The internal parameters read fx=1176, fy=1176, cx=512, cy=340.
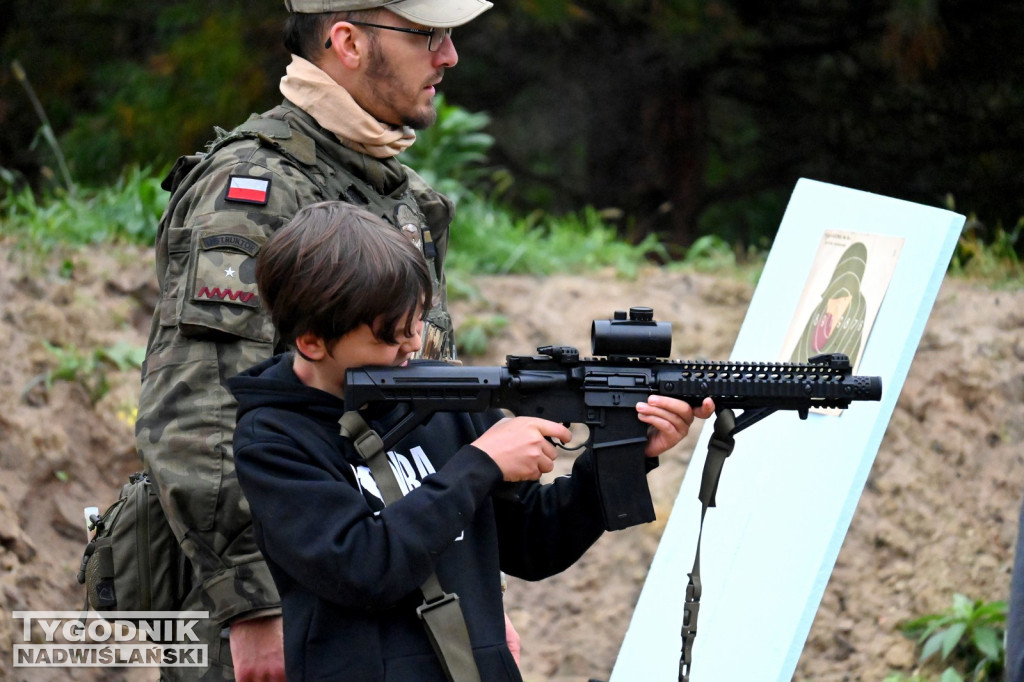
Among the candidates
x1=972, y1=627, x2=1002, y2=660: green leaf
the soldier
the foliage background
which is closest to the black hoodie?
the soldier

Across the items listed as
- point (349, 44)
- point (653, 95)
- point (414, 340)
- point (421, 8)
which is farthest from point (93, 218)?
point (653, 95)

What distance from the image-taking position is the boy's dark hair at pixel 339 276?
6.53 feet

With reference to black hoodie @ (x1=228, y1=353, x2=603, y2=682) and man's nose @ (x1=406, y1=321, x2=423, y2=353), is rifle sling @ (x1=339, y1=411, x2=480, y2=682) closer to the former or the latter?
black hoodie @ (x1=228, y1=353, x2=603, y2=682)

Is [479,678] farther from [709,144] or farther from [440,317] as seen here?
[709,144]

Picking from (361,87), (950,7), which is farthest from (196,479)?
(950,7)

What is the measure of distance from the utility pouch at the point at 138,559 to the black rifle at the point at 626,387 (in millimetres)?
749

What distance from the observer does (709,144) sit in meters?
10.1

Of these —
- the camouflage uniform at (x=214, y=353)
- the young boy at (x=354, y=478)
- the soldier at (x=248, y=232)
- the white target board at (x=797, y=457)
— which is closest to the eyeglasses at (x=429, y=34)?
the soldier at (x=248, y=232)

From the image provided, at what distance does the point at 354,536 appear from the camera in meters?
1.93

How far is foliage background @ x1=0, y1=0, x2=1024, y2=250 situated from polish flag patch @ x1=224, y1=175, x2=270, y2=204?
4.90m

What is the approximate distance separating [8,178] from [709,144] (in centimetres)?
597

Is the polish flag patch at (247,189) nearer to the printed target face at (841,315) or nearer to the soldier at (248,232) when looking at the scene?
the soldier at (248,232)

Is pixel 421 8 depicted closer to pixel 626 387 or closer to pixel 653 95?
pixel 626 387

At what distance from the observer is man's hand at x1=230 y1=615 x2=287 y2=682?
231 centimetres
